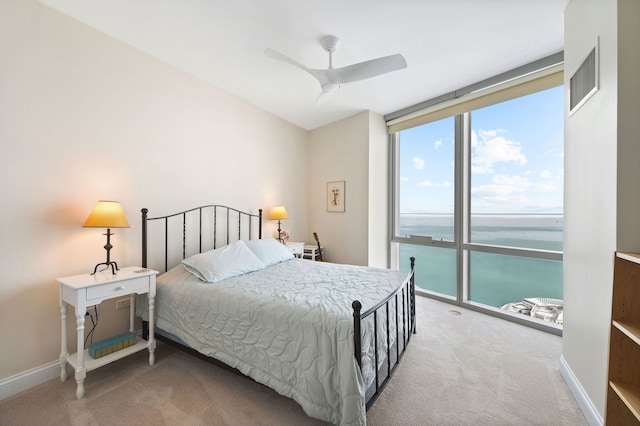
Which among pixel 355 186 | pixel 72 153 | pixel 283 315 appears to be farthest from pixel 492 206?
pixel 72 153

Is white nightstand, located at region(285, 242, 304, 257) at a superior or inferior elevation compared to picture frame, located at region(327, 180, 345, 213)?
inferior

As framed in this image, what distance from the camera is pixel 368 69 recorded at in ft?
7.38

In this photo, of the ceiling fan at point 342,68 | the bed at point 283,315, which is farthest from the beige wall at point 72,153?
the ceiling fan at point 342,68

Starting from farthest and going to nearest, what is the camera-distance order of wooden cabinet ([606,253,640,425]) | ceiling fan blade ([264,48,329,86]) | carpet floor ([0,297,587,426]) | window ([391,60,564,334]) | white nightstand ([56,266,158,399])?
window ([391,60,564,334])
ceiling fan blade ([264,48,329,86])
white nightstand ([56,266,158,399])
carpet floor ([0,297,587,426])
wooden cabinet ([606,253,640,425])

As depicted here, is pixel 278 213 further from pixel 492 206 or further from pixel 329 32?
pixel 492 206

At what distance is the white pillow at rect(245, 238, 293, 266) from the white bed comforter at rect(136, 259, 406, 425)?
0.92 ft

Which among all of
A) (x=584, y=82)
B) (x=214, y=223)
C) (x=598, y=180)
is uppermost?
(x=584, y=82)

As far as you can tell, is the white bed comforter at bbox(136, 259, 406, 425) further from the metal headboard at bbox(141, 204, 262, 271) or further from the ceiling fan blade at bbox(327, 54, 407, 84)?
the ceiling fan blade at bbox(327, 54, 407, 84)

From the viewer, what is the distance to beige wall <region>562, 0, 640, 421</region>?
1.40 meters

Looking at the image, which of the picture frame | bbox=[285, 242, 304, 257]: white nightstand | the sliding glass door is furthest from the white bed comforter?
the picture frame

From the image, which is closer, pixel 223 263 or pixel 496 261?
pixel 223 263

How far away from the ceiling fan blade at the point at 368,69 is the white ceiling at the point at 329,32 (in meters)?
0.32

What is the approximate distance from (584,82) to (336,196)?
3019 millimetres

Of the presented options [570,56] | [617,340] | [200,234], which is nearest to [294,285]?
[200,234]
